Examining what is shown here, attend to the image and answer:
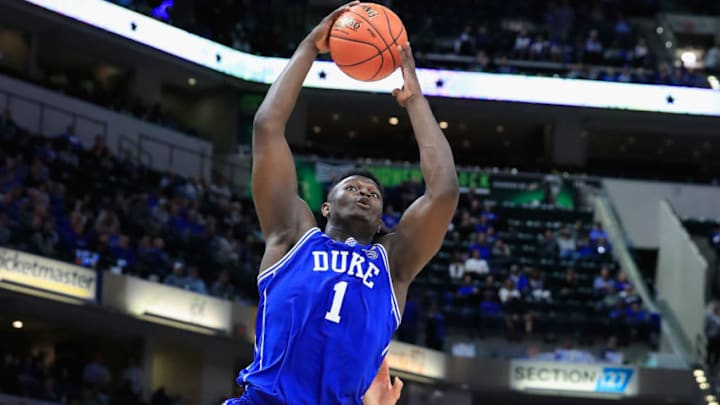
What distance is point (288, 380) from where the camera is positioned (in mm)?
5340

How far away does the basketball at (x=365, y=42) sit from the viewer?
19.7 feet

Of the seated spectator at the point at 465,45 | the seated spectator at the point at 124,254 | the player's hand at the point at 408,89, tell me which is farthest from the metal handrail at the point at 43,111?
the player's hand at the point at 408,89

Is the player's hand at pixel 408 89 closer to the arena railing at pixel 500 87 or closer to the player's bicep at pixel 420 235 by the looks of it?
the player's bicep at pixel 420 235

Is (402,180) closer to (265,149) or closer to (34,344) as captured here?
(34,344)

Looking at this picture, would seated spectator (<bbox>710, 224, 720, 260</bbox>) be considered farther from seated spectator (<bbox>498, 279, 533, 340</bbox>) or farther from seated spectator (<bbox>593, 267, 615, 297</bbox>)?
seated spectator (<bbox>498, 279, 533, 340</bbox>)

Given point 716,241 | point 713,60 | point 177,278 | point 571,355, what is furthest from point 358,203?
point 713,60

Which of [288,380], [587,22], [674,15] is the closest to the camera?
[288,380]

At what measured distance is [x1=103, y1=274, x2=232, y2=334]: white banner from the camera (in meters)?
19.7

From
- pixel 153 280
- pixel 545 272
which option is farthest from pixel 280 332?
pixel 545 272

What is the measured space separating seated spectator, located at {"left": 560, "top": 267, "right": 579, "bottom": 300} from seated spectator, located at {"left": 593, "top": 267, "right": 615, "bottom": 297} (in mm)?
395

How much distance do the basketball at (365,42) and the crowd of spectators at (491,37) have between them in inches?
1013

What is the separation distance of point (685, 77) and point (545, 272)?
939cm

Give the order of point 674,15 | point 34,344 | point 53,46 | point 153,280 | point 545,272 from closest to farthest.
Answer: point 153,280, point 34,344, point 545,272, point 53,46, point 674,15

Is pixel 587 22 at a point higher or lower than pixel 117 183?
higher
